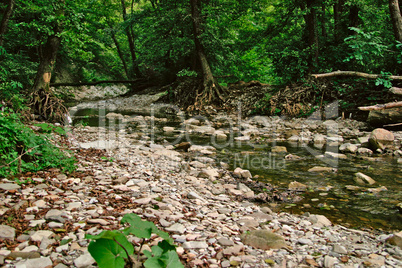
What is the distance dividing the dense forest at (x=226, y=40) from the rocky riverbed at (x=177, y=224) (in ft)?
9.90

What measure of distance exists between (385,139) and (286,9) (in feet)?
21.2

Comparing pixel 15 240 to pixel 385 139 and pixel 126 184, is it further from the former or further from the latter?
pixel 385 139

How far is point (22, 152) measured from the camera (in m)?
2.84

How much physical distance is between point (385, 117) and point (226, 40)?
244 inches

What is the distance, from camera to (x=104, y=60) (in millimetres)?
15836

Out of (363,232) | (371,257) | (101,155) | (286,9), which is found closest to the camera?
(371,257)

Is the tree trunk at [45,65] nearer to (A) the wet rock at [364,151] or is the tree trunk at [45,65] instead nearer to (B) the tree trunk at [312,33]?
(A) the wet rock at [364,151]

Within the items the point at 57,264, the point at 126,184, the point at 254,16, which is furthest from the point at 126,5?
the point at 57,264

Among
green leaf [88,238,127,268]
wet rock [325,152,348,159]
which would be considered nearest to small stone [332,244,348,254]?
green leaf [88,238,127,268]

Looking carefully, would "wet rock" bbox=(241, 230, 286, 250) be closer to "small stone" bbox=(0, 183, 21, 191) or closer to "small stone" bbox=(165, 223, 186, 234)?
"small stone" bbox=(165, 223, 186, 234)

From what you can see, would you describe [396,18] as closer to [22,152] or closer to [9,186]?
[22,152]

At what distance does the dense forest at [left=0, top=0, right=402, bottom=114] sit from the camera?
6016mm

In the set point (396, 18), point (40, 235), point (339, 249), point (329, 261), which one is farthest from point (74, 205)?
point (396, 18)

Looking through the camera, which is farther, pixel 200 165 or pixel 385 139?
pixel 385 139
